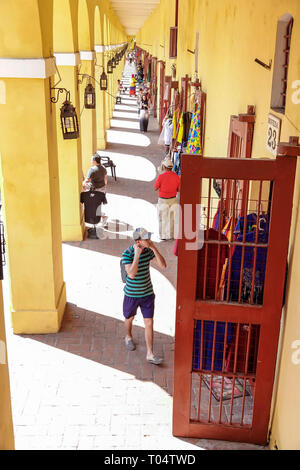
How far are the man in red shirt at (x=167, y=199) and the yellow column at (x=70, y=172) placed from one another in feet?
5.19

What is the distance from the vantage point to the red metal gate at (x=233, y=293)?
4.21 m

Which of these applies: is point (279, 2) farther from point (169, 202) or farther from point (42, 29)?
point (169, 202)

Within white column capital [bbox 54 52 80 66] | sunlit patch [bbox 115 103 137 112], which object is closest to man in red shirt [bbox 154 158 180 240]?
white column capital [bbox 54 52 80 66]

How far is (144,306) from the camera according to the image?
614 centimetres

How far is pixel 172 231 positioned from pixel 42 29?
5281 millimetres

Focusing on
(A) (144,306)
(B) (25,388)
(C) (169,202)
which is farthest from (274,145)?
(C) (169,202)

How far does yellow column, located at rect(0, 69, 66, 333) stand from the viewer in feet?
20.2

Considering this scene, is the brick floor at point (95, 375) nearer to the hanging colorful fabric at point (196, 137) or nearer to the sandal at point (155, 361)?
the sandal at point (155, 361)

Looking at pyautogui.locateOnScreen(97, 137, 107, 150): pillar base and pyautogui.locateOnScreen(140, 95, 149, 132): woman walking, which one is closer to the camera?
pyautogui.locateOnScreen(97, 137, 107, 150): pillar base

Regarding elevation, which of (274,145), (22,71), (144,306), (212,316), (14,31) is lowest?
(144,306)

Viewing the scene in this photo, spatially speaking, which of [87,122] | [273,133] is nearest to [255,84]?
[273,133]

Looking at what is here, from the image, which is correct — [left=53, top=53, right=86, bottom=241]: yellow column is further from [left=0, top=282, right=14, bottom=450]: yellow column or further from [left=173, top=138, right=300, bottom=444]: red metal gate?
[left=0, top=282, right=14, bottom=450]: yellow column

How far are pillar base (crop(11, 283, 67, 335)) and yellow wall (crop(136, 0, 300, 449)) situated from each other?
3.31 metres

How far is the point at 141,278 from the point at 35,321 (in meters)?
1.85
